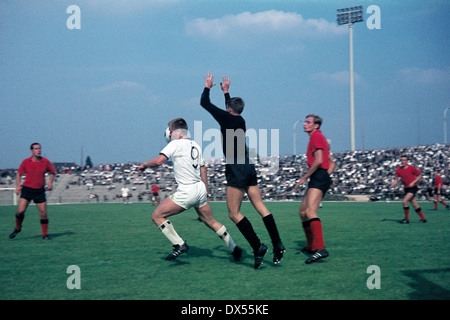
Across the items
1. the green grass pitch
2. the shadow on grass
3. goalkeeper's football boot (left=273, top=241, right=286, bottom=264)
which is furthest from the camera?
goalkeeper's football boot (left=273, top=241, right=286, bottom=264)

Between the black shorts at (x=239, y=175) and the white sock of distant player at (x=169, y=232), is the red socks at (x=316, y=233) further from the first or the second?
the white sock of distant player at (x=169, y=232)

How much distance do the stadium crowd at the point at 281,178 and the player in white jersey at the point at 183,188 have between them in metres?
26.1

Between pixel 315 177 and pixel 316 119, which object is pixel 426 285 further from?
pixel 316 119

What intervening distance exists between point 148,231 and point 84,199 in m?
26.7

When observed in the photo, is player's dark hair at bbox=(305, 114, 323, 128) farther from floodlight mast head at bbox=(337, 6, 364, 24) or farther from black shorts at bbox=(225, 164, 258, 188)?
floodlight mast head at bbox=(337, 6, 364, 24)

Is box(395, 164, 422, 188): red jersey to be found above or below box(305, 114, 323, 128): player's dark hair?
below

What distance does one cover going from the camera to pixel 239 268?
18.3 feet

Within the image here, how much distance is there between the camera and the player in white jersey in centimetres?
570

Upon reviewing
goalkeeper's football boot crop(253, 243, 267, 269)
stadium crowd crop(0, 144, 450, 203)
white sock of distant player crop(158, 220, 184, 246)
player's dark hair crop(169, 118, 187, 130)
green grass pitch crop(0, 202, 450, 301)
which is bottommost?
stadium crowd crop(0, 144, 450, 203)

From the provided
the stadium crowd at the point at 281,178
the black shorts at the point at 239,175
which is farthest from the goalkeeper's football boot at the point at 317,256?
the stadium crowd at the point at 281,178

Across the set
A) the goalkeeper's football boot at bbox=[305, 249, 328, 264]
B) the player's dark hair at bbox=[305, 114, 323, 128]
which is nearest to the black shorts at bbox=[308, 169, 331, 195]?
the player's dark hair at bbox=[305, 114, 323, 128]

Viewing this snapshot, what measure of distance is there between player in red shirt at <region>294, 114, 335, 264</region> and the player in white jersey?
3.95ft
